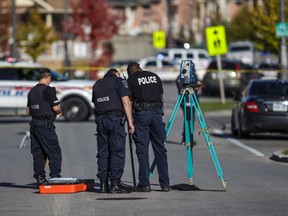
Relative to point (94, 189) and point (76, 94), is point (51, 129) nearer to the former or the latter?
point (94, 189)

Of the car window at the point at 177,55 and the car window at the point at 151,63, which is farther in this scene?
the car window at the point at 177,55

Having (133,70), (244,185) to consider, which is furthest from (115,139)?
(244,185)

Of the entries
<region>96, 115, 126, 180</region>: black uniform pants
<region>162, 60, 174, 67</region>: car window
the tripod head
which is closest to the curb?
the tripod head

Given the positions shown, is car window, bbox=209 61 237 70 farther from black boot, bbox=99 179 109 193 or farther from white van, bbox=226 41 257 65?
black boot, bbox=99 179 109 193

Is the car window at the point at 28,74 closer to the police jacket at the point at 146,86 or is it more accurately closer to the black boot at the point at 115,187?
the police jacket at the point at 146,86

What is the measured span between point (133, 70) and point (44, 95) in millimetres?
1570

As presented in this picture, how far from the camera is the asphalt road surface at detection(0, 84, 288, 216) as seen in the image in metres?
12.6

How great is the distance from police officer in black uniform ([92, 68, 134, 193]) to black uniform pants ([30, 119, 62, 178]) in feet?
3.32

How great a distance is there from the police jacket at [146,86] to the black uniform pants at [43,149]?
1576 millimetres

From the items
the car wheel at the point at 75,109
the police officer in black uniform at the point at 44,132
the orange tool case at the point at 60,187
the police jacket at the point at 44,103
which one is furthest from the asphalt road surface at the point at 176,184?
the car wheel at the point at 75,109

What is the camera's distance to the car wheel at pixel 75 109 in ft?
105

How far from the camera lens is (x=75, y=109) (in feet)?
106

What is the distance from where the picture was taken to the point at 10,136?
2692 centimetres

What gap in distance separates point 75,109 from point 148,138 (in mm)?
17914
